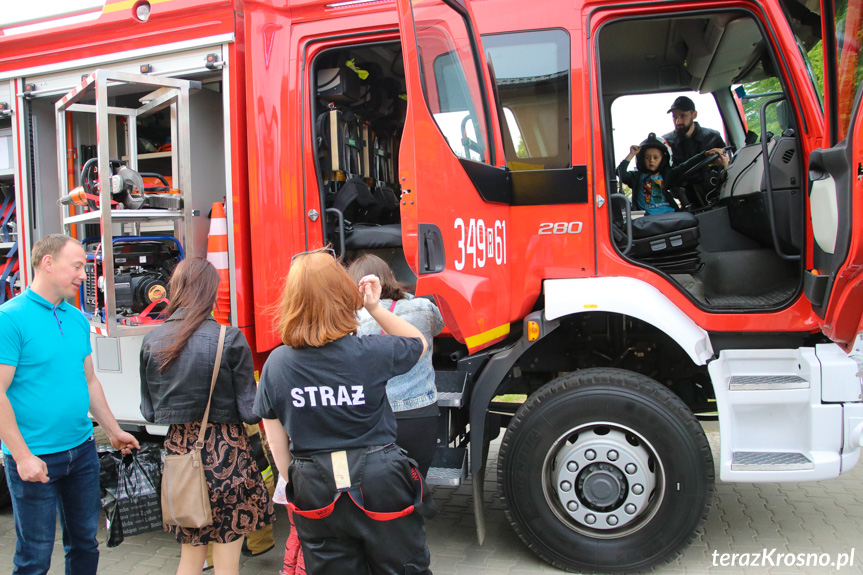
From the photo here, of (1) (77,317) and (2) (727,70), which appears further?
(2) (727,70)

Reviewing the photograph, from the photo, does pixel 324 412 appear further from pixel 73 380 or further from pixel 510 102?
pixel 510 102

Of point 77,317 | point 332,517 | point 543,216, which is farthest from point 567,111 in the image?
point 77,317

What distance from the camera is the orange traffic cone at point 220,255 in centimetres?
340

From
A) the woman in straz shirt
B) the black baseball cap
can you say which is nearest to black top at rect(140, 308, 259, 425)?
the woman in straz shirt

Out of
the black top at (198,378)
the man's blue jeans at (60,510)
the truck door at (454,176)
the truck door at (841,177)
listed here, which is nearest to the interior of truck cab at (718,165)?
the truck door at (841,177)

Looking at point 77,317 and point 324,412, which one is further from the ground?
point 77,317

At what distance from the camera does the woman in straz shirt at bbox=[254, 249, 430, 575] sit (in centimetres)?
203

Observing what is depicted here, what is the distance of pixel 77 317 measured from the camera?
286 centimetres

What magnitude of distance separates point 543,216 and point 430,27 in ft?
3.39

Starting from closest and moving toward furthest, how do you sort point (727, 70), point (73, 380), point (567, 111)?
point (73, 380), point (567, 111), point (727, 70)

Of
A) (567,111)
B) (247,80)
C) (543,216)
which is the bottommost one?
(543,216)

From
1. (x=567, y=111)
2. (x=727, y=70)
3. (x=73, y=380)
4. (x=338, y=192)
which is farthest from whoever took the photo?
(x=727, y=70)

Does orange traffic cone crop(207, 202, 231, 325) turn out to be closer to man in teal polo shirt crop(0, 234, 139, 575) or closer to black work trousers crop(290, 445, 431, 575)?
man in teal polo shirt crop(0, 234, 139, 575)

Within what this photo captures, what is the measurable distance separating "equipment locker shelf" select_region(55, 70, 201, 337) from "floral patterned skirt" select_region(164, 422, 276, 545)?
813 mm
